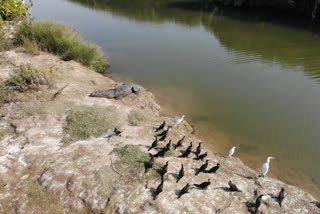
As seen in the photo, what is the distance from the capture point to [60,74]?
937 cm

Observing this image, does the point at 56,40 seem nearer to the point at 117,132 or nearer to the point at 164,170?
the point at 117,132

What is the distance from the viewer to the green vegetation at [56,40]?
11.2m

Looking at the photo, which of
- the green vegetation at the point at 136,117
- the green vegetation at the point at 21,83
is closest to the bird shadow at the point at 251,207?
the green vegetation at the point at 136,117

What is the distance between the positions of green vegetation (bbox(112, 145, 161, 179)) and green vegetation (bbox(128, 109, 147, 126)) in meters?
1.66

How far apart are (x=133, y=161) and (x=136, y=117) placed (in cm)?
252

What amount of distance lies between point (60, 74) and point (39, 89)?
5.61ft

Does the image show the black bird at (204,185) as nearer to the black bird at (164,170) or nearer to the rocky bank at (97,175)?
the rocky bank at (97,175)

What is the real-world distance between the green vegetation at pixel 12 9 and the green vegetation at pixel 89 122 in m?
7.18

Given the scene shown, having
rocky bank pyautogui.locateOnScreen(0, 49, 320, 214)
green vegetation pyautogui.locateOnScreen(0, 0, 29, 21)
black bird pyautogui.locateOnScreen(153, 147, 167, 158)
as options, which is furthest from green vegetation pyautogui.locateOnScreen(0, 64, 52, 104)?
black bird pyautogui.locateOnScreen(153, 147, 167, 158)

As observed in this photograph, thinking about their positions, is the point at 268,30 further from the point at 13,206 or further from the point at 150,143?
the point at 13,206

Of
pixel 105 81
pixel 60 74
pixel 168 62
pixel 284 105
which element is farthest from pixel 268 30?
pixel 60 74

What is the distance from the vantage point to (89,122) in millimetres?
6586

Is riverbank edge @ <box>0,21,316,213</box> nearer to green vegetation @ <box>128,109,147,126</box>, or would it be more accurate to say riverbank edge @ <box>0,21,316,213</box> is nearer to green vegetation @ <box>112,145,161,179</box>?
green vegetation @ <box>128,109,147,126</box>

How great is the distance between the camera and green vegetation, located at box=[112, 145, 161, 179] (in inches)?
194
